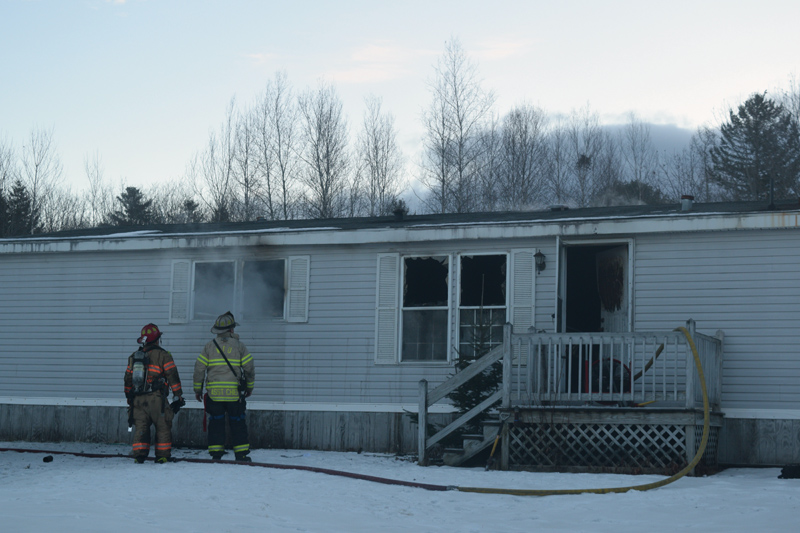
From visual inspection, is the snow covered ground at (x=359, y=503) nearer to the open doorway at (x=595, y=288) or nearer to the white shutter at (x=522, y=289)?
the white shutter at (x=522, y=289)

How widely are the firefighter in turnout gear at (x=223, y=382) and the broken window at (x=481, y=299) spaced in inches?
133

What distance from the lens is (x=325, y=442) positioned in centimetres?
1352

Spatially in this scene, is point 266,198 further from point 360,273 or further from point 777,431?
point 777,431

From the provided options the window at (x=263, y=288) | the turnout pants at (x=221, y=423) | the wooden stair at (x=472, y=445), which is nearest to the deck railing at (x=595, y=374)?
the wooden stair at (x=472, y=445)

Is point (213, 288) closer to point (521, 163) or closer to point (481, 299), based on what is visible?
point (481, 299)

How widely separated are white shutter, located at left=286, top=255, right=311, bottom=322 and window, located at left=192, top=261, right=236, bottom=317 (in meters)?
1.01

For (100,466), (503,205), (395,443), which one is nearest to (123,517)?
(100,466)

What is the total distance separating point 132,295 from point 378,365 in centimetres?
440

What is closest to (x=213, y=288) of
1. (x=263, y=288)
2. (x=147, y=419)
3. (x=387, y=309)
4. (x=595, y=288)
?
(x=263, y=288)

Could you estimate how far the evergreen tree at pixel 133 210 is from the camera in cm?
4428

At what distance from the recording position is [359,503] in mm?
8062

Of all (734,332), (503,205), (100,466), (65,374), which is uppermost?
(503,205)

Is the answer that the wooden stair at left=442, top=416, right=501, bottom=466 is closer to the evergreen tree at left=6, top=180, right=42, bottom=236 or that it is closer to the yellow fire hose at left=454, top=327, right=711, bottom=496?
the yellow fire hose at left=454, top=327, right=711, bottom=496

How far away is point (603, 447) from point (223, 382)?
16.1 ft
